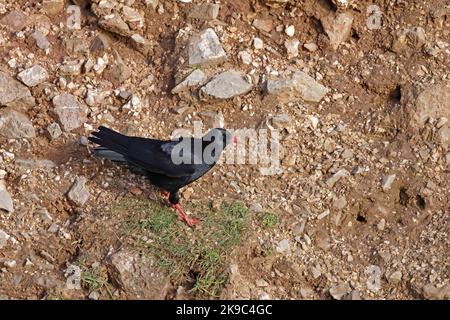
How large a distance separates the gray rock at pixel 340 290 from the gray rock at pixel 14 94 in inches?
153

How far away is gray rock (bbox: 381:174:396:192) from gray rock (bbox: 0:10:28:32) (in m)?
4.49

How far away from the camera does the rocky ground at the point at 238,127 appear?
7582 millimetres

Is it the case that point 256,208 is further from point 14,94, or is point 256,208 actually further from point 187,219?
point 14,94

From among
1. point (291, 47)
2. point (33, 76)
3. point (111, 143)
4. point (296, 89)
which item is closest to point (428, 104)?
point (296, 89)

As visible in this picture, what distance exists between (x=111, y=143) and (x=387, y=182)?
284 centimetres

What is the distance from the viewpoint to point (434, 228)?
7859 mm

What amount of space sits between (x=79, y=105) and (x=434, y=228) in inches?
158

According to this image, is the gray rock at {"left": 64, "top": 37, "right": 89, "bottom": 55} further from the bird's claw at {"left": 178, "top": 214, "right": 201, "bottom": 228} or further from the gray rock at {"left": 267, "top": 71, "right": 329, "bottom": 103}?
the bird's claw at {"left": 178, "top": 214, "right": 201, "bottom": 228}

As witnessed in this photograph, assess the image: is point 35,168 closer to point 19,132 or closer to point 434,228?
point 19,132

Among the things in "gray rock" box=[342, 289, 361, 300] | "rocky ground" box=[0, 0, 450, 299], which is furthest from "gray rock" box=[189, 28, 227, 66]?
"gray rock" box=[342, 289, 361, 300]

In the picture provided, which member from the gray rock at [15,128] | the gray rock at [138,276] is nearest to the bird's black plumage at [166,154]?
the gray rock at [138,276]

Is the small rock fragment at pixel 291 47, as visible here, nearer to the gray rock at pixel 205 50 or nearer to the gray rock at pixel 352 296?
the gray rock at pixel 205 50

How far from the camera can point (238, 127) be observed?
8.73 meters

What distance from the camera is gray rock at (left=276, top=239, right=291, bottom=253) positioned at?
772 cm
